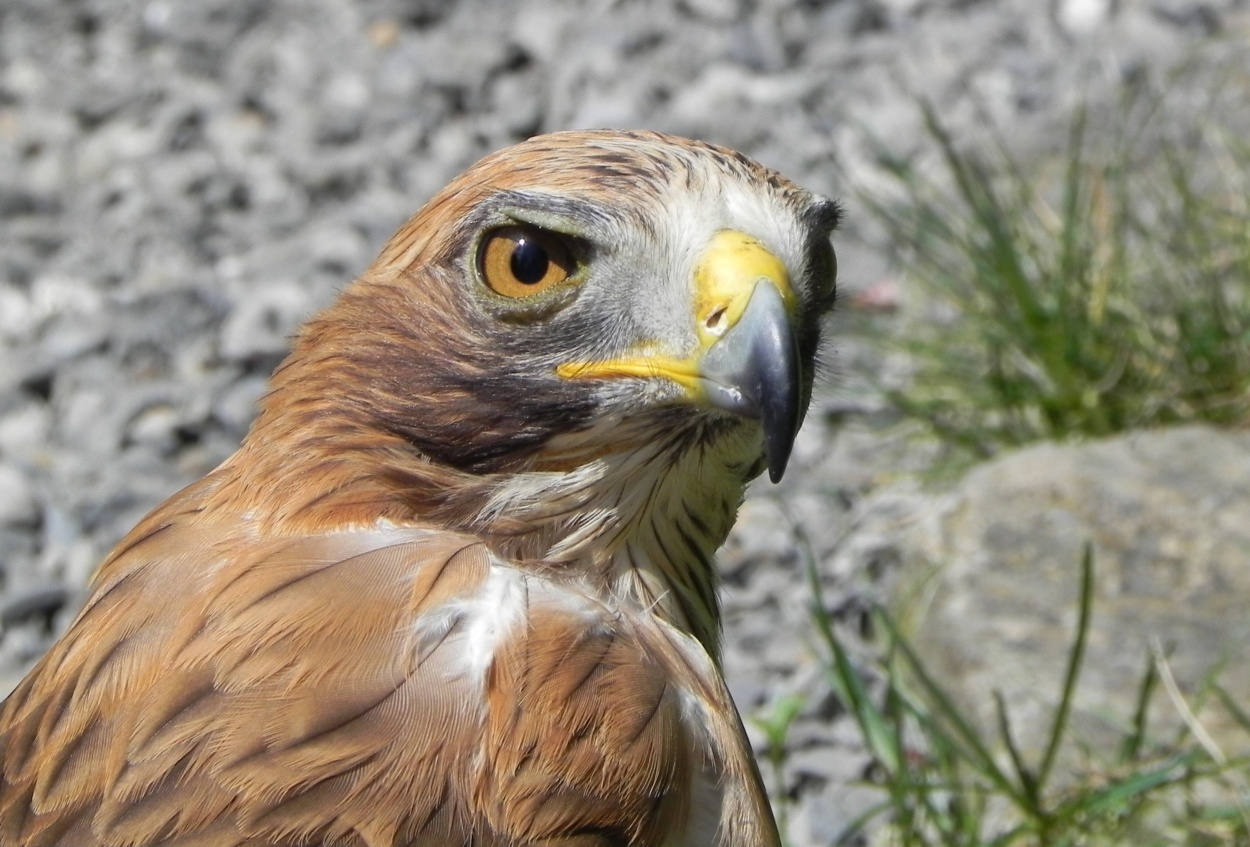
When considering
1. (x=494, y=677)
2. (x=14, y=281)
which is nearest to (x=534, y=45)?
(x=14, y=281)

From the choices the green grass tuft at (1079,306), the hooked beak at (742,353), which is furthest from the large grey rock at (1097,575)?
the hooked beak at (742,353)

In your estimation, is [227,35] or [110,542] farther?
[227,35]

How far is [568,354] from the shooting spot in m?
2.19

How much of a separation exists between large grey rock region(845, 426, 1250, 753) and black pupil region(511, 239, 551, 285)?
72.0 inches

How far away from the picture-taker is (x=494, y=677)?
204 cm

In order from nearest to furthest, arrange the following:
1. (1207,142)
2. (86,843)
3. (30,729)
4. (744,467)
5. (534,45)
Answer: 1. (86,843)
2. (30,729)
3. (744,467)
4. (1207,142)
5. (534,45)

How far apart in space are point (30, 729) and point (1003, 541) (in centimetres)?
255

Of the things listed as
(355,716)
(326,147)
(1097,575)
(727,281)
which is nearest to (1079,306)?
(1097,575)

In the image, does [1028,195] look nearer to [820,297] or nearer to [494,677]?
[820,297]

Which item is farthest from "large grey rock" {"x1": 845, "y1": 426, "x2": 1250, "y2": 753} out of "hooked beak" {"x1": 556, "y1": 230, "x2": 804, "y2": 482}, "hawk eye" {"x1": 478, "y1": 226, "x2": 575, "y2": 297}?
"hawk eye" {"x1": 478, "y1": 226, "x2": 575, "y2": 297}

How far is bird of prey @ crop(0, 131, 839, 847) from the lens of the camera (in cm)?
195

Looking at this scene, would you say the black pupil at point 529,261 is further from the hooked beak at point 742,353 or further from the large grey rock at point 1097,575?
the large grey rock at point 1097,575

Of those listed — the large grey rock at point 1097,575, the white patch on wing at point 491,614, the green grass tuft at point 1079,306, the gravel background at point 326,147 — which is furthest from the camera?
the gravel background at point 326,147

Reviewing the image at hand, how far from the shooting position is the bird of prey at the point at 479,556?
195 cm
